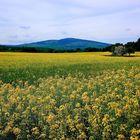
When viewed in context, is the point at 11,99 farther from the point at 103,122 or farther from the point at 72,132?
the point at 103,122

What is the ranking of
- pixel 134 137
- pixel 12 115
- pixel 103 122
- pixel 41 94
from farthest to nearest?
pixel 41 94 < pixel 12 115 < pixel 103 122 < pixel 134 137

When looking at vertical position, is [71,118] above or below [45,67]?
above

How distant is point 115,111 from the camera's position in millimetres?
9516

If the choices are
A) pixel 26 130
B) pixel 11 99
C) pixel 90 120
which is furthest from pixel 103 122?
pixel 11 99

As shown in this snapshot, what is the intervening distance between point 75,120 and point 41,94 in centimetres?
414

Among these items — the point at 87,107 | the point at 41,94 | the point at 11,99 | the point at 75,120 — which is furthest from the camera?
the point at 41,94

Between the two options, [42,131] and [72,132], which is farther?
[42,131]

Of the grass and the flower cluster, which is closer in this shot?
the flower cluster

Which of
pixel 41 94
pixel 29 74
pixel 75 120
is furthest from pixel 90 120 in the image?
pixel 29 74

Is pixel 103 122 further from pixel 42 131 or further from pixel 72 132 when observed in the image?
pixel 42 131

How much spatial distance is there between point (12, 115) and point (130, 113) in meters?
3.15

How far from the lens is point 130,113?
9477 mm

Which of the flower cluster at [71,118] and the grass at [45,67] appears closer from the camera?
the flower cluster at [71,118]

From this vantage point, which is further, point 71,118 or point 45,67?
point 45,67
